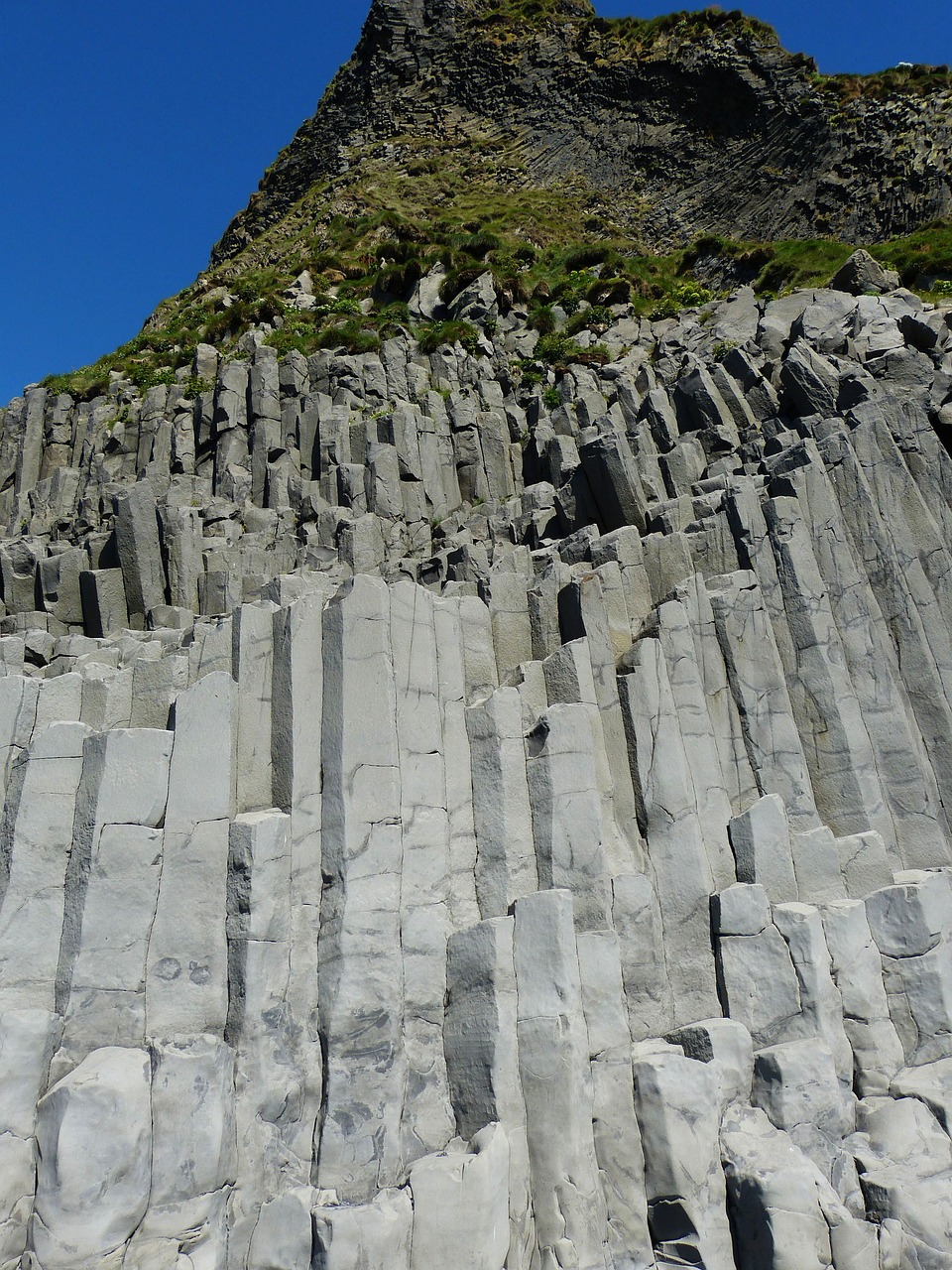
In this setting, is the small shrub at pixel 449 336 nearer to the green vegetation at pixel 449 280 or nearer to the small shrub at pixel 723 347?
the green vegetation at pixel 449 280

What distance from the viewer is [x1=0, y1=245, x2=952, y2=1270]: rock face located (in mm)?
7816

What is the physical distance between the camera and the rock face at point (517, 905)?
782cm

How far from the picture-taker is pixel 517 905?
9477mm

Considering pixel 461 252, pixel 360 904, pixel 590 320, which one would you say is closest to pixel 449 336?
pixel 590 320

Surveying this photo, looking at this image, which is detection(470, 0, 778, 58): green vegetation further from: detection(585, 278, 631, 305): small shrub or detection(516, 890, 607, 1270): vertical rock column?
detection(516, 890, 607, 1270): vertical rock column

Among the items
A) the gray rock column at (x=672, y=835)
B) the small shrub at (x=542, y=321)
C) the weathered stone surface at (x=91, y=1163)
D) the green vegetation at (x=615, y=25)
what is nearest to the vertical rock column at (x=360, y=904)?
the weathered stone surface at (x=91, y=1163)

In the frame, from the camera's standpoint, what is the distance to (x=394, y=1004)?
8.84m

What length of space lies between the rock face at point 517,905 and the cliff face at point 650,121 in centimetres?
3306

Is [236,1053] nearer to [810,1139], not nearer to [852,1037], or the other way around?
[810,1139]

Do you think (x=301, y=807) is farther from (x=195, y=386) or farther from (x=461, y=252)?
(x=461, y=252)

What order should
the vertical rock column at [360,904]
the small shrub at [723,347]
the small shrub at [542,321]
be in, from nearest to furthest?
the vertical rock column at [360,904] → the small shrub at [723,347] → the small shrub at [542,321]

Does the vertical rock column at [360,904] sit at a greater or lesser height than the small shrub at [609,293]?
lesser

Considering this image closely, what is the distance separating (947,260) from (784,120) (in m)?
26.1

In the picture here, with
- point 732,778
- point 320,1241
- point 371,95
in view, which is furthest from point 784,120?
point 320,1241
